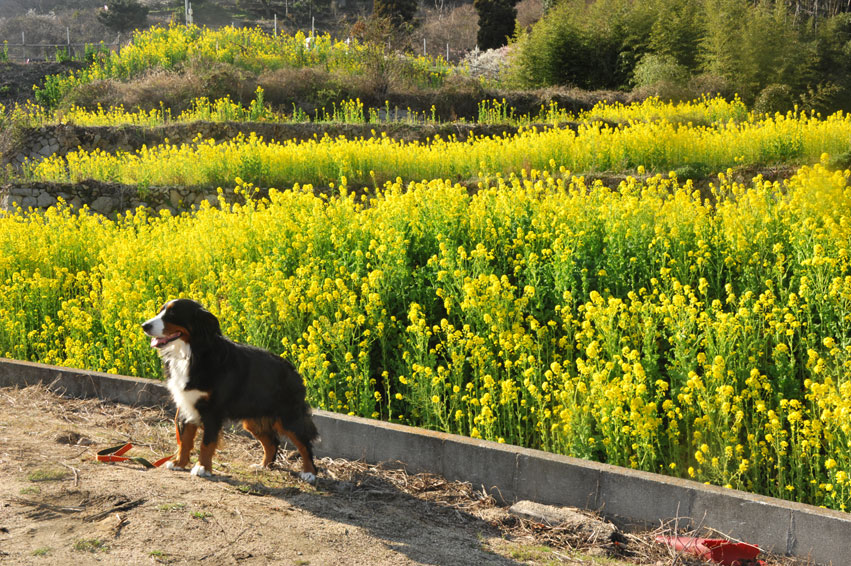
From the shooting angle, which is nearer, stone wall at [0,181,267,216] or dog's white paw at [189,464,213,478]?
dog's white paw at [189,464,213,478]

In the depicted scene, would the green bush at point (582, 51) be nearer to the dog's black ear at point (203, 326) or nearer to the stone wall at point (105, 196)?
the stone wall at point (105, 196)

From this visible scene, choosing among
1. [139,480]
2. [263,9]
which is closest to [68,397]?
[139,480]

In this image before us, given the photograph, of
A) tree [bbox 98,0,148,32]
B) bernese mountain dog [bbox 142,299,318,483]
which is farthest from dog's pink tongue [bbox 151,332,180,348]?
tree [bbox 98,0,148,32]

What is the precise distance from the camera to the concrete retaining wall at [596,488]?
351 centimetres

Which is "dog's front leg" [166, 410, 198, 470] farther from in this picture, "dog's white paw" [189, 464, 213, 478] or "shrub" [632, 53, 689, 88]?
"shrub" [632, 53, 689, 88]

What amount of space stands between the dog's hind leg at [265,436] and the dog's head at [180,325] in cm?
57

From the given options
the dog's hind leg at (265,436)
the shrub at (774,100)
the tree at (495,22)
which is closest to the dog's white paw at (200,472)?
the dog's hind leg at (265,436)

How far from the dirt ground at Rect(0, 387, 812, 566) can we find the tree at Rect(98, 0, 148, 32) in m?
43.9

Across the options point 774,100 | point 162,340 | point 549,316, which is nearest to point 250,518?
point 162,340

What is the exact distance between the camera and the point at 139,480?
12.6ft

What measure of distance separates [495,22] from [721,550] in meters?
34.8

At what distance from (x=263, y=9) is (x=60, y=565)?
174 feet

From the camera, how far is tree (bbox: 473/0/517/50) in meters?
35.3

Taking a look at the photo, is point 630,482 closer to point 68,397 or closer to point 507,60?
point 68,397
